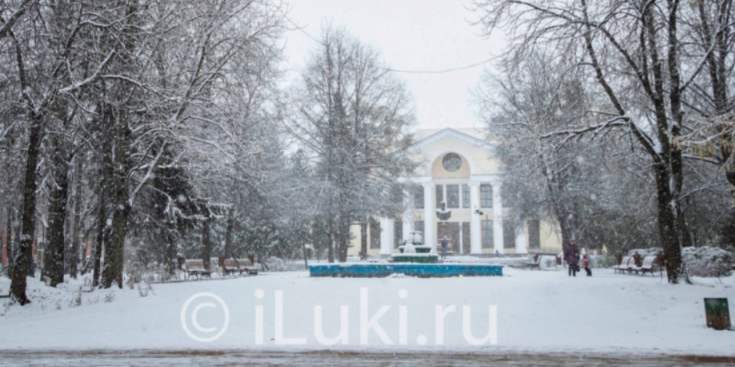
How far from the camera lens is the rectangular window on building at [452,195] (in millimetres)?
54934

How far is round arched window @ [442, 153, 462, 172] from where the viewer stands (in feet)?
182

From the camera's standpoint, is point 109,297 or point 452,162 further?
point 452,162

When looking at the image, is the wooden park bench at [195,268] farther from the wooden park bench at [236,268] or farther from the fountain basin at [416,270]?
the fountain basin at [416,270]

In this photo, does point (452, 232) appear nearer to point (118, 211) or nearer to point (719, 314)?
point (118, 211)

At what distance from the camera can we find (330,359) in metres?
7.55

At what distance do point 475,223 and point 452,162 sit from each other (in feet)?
21.0

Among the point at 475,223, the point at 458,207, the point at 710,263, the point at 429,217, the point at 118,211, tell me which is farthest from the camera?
the point at 458,207

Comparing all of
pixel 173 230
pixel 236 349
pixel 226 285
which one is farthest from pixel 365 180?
pixel 236 349

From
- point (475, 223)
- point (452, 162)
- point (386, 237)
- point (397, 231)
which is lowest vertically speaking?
point (386, 237)

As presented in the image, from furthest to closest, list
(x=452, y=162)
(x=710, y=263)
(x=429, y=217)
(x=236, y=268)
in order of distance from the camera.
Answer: (x=452, y=162), (x=429, y=217), (x=236, y=268), (x=710, y=263)

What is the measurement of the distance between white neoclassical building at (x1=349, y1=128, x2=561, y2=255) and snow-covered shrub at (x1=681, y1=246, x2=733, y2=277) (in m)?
33.6

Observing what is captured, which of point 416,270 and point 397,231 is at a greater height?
point 397,231

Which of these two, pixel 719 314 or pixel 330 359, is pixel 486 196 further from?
pixel 330 359

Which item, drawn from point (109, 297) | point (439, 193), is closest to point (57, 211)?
point (109, 297)
